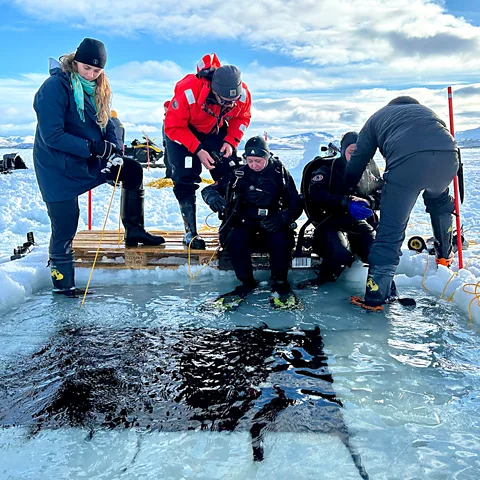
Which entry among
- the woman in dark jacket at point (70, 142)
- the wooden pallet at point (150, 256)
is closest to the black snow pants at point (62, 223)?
the woman in dark jacket at point (70, 142)

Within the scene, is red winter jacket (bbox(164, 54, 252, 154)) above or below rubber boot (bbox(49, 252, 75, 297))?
above

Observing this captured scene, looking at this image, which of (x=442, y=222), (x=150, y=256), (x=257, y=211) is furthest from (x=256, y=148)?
(x=442, y=222)

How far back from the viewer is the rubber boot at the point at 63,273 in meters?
3.98

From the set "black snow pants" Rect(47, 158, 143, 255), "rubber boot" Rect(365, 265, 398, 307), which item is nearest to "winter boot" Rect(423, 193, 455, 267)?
"rubber boot" Rect(365, 265, 398, 307)

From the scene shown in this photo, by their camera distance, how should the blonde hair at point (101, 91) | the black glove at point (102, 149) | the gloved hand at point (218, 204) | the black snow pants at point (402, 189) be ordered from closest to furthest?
the black snow pants at point (402, 189)
the blonde hair at point (101, 91)
the black glove at point (102, 149)
the gloved hand at point (218, 204)

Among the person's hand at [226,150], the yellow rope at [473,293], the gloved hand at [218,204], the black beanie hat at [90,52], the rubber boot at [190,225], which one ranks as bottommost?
the yellow rope at [473,293]

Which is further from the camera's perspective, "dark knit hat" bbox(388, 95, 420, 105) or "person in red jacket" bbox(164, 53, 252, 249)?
"person in red jacket" bbox(164, 53, 252, 249)

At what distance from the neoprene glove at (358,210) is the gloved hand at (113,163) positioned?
2.01 m

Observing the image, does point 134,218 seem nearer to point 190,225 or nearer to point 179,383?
point 190,225

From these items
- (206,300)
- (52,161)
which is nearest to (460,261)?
(206,300)

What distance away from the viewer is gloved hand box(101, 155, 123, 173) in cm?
401

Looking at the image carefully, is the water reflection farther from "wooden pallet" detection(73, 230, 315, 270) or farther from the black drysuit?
"wooden pallet" detection(73, 230, 315, 270)

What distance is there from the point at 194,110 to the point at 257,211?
1.16 m

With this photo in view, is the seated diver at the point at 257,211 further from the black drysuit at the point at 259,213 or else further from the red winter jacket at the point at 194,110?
the red winter jacket at the point at 194,110
